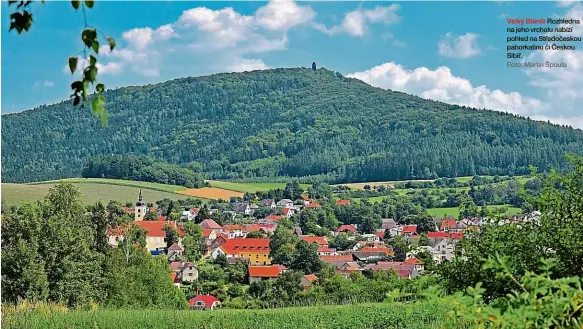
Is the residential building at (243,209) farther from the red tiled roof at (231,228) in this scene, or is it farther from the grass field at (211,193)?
the red tiled roof at (231,228)

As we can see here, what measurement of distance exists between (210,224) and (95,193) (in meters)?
16.1

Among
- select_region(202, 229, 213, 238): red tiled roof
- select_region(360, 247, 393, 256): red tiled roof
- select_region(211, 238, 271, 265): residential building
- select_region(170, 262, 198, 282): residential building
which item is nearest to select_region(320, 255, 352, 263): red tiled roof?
select_region(360, 247, 393, 256): red tiled roof

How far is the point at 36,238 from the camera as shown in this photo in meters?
16.5

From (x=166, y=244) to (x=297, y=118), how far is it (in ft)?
337

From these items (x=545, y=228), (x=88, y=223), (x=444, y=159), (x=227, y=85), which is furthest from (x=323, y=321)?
(x=227, y=85)

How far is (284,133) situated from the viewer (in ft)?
485

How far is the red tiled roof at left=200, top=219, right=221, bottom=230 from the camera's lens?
219 ft

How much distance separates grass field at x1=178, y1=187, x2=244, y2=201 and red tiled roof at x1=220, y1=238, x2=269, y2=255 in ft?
107

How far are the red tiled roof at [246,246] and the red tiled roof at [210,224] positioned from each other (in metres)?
9.81

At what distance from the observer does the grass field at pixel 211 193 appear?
8986cm

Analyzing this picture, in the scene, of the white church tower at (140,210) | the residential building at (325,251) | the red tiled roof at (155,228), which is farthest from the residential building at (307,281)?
the white church tower at (140,210)

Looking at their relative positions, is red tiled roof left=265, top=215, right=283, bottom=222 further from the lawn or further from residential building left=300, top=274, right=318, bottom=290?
residential building left=300, top=274, right=318, bottom=290

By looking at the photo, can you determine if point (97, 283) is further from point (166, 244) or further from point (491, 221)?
point (166, 244)

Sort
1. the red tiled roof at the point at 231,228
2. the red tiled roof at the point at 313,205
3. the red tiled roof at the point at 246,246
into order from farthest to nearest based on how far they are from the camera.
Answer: the red tiled roof at the point at 313,205 < the red tiled roof at the point at 231,228 < the red tiled roof at the point at 246,246
